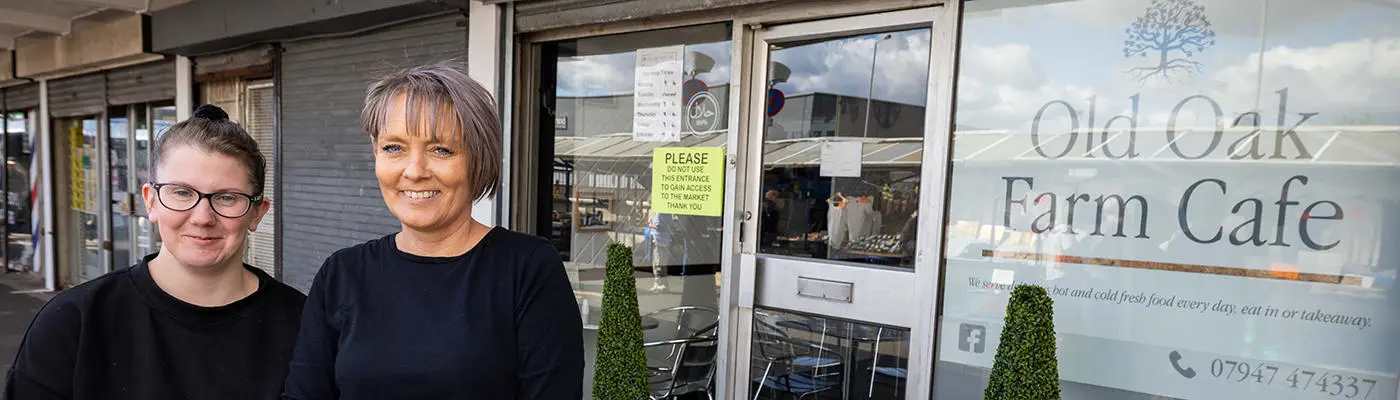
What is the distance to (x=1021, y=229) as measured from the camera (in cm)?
272

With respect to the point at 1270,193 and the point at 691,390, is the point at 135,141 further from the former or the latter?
the point at 1270,193

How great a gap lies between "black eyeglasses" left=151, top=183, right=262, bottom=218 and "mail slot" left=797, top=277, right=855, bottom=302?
2295mm

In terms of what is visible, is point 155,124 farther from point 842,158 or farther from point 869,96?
point 869,96

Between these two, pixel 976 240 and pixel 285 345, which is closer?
pixel 285 345

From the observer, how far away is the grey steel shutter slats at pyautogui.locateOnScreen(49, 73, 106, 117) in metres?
6.91

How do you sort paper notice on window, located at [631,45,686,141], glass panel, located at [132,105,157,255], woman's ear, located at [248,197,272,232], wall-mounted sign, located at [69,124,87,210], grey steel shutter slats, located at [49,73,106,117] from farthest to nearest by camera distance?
wall-mounted sign, located at [69,124,87,210] → grey steel shutter slats, located at [49,73,106,117] → glass panel, located at [132,105,157,255] → paper notice on window, located at [631,45,686,141] → woman's ear, located at [248,197,272,232]

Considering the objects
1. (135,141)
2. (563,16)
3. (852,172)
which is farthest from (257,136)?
(852,172)

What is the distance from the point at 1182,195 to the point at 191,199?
2.87 m

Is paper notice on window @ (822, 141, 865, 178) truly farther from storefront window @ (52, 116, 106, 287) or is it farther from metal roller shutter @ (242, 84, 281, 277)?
storefront window @ (52, 116, 106, 287)

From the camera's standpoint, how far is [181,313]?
134 centimetres

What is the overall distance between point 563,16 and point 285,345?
Answer: 2.64 m

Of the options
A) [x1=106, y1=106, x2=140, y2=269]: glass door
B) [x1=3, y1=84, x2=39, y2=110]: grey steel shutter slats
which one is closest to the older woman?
[x1=106, y1=106, x2=140, y2=269]: glass door

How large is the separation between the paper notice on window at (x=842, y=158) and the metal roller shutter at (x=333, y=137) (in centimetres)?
235

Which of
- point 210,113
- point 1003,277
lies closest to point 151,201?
point 210,113
